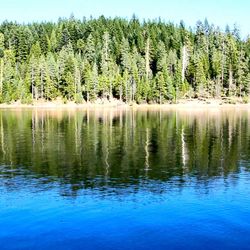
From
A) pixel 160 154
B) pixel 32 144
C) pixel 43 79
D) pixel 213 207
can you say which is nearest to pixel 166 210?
pixel 213 207

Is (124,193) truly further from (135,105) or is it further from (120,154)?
(135,105)

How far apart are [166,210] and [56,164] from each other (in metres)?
23.3

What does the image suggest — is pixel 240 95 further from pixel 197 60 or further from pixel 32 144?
pixel 32 144

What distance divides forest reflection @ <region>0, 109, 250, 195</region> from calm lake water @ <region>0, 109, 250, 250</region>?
13 centimetres

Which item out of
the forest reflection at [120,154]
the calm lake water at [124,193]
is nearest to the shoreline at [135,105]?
the forest reflection at [120,154]

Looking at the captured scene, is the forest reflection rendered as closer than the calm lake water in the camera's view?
A: No

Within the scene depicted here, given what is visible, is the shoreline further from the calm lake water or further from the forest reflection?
the calm lake water

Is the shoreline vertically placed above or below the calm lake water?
above

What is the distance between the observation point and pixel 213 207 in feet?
120

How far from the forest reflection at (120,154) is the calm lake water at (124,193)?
0.13m

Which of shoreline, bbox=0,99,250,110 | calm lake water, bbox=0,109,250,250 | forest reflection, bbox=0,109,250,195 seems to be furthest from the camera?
shoreline, bbox=0,99,250,110

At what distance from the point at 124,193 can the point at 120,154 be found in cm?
2263

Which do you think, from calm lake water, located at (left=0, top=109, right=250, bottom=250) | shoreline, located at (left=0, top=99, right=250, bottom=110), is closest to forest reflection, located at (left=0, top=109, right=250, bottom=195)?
calm lake water, located at (left=0, top=109, right=250, bottom=250)

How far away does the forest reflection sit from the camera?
156 ft
